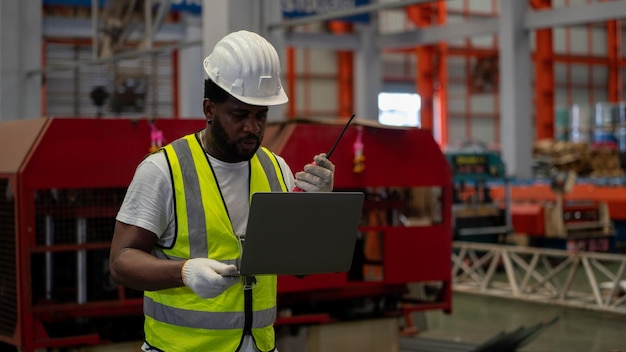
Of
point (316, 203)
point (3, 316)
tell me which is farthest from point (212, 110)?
point (3, 316)

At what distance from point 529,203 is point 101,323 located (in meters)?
10.4

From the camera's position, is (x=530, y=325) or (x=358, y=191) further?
(x=530, y=325)

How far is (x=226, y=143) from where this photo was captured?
104 inches

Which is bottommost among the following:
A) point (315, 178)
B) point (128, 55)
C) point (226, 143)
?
point (315, 178)

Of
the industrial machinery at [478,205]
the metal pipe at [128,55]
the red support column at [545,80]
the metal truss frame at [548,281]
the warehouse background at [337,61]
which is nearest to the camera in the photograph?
the metal pipe at [128,55]

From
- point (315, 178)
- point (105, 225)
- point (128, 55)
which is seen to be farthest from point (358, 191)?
point (128, 55)

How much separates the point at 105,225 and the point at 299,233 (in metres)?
3.15

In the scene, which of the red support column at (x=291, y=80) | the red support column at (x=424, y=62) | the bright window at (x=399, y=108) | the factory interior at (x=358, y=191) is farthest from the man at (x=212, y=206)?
the bright window at (x=399, y=108)

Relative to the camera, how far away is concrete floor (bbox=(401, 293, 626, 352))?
26.0 feet

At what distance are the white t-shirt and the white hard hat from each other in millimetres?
216

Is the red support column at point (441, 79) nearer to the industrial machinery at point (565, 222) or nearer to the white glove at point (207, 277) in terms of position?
the industrial machinery at point (565, 222)

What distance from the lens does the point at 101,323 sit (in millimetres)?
5445

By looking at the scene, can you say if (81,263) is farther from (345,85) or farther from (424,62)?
(345,85)

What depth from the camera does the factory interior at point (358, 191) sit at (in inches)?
205
